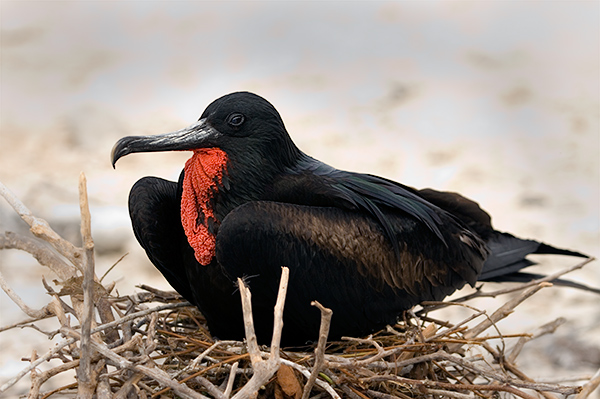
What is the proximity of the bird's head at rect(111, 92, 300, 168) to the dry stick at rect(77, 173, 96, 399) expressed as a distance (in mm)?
476

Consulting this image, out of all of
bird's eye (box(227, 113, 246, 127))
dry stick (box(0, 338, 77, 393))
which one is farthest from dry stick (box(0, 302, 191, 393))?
bird's eye (box(227, 113, 246, 127))

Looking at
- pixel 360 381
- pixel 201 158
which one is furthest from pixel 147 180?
pixel 360 381

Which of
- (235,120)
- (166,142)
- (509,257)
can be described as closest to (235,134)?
(235,120)

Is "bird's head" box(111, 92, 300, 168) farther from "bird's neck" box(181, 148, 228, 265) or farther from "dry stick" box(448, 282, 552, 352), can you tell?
"dry stick" box(448, 282, 552, 352)

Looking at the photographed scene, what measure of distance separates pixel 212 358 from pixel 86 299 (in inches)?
16.2

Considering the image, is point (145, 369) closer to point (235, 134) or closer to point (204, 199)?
point (204, 199)

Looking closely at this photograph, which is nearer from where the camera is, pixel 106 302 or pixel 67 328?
pixel 67 328

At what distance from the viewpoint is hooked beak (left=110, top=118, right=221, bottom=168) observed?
1.58 m

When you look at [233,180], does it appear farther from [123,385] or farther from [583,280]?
[583,280]

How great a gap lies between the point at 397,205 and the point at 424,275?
0.19 meters

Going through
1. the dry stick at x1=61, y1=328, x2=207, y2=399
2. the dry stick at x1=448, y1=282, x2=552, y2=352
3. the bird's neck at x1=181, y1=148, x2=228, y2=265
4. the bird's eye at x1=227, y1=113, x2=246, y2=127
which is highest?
the bird's eye at x1=227, y1=113, x2=246, y2=127

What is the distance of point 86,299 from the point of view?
1.15m

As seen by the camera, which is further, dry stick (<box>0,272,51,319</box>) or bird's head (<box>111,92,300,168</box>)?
bird's head (<box>111,92,300,168</box>)

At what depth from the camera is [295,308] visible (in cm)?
161
